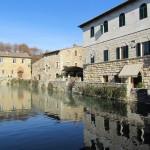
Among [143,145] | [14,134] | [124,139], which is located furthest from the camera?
[14,134]

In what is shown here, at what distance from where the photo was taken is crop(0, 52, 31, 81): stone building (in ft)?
276

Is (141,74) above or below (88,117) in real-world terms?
above

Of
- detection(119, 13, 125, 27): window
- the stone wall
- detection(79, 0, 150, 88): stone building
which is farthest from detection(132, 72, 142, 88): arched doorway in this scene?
detection(119, 13, 125, 27): window

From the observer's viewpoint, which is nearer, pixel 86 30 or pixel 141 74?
pixel 141 74

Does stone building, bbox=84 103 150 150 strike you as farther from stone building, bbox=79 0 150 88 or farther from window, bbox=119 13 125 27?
window, bbox=119 13 125 27

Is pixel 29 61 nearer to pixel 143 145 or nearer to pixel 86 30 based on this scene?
pixel 86 30

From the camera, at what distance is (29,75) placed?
282 ft

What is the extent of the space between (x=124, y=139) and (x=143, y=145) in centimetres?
120

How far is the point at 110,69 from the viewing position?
3334cm

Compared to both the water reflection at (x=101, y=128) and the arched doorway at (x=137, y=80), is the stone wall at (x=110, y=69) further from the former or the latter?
the water reflection at (x=101, y=128)

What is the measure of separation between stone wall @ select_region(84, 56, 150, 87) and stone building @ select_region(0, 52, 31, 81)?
4861 centimetres

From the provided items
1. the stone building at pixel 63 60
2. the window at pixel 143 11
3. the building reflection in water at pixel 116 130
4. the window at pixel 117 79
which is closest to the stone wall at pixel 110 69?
the window at pixel 117 79

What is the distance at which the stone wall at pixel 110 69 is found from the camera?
27750 mm

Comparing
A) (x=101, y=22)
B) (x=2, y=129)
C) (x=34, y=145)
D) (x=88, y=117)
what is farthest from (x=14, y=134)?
(x=101, y=22)
